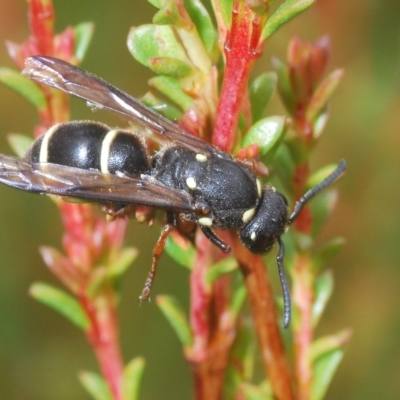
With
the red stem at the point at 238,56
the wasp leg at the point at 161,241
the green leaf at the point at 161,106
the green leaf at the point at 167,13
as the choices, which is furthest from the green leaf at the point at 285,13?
the wasp leg at the point at 161,241

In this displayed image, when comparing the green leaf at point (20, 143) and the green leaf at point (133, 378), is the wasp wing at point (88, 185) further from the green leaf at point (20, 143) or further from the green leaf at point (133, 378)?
the green leaf at point (133, 378)

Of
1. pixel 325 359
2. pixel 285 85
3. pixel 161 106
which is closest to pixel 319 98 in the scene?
pixel 285 85

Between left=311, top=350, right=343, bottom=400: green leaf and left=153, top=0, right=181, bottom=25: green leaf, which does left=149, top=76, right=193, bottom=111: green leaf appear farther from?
left=311, top=350, right=343, bottom=400: green leaf

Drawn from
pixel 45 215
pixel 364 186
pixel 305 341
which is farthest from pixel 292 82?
pixel 45 215

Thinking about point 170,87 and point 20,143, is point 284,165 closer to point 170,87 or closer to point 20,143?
point 170,87

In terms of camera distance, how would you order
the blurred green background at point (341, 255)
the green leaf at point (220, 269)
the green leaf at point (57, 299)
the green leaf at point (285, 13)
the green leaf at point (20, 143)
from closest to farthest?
the green leaf at point (285, 13) → the green leaf at point (220, 269) → the green leaf at point (57, 299) → the green leaf at point (20, 143) → the blurred green background at point (341, 255)

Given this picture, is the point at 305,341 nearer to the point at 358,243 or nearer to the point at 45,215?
the point at 358,243
